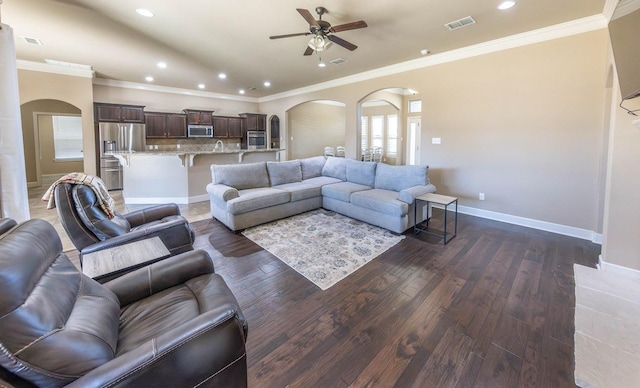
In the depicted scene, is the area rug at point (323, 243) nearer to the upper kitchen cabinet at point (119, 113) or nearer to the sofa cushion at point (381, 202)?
the sofa cushion at point (381, 202)

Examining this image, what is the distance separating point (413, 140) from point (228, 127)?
630 cm

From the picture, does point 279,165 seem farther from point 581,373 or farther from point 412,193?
point 581,373

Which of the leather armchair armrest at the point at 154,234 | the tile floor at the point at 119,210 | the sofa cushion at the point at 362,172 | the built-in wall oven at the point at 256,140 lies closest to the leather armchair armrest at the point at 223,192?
the tile floor at the point at 119,210

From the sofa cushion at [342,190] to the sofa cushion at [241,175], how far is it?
1.09 meters

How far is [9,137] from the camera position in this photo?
8.28ft

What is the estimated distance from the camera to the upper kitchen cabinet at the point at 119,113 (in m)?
6.87

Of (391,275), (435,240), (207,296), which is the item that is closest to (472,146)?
(435,240)

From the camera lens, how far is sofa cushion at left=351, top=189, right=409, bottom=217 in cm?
381

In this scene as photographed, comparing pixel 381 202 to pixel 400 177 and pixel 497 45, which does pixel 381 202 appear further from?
pixel 497 45

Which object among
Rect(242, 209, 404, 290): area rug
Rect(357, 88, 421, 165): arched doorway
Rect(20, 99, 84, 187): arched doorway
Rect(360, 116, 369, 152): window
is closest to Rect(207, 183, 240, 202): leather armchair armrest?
Rect(242, 209, 404, 290): area rug

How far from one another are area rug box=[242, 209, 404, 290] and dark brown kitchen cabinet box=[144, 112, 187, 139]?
18.4ft

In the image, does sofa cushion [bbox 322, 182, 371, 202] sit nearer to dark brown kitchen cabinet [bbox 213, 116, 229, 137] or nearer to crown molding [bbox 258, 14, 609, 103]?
crown molding [bbox 258, 14, 609, 103]

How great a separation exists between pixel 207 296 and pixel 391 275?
6.07ft

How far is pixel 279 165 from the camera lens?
5.23m
